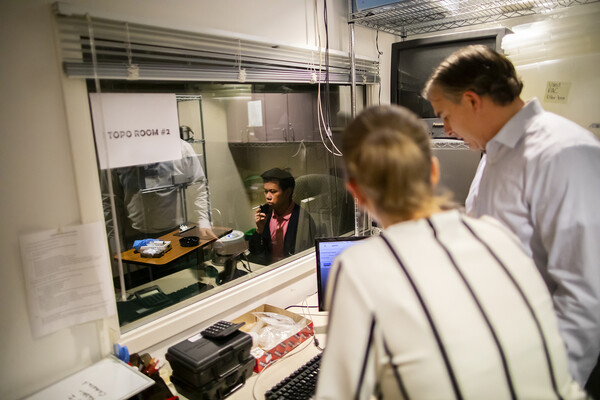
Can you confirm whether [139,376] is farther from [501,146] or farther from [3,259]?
[501,146]

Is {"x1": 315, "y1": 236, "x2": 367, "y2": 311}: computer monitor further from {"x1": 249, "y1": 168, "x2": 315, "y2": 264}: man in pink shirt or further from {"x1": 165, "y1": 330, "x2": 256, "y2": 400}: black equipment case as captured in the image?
{"x1": 249, "y1": 168, "x2": 315, "y2": 264}: man in pink shirt

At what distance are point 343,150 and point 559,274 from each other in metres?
0.78

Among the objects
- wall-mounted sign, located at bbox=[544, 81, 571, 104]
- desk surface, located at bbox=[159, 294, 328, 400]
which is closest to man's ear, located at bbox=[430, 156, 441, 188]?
desk surface, located at bbox=[159, 294, 328, 400]

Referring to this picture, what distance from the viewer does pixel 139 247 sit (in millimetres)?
1901

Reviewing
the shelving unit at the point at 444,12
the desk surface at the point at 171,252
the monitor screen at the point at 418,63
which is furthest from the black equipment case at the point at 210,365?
the shelving unit at the point at 444,12

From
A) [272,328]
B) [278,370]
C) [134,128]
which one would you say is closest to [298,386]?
[278,370]

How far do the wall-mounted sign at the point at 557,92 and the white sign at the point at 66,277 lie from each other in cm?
174

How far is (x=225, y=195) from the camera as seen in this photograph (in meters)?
2.65

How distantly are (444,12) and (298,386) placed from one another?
6.39ft

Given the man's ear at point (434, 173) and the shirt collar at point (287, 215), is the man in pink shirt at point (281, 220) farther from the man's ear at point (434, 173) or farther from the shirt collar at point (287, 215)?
the man's ear at point (434, 173)

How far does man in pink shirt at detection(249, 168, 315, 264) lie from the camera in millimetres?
2387

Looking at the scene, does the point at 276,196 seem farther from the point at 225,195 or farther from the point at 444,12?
the point at 444,12

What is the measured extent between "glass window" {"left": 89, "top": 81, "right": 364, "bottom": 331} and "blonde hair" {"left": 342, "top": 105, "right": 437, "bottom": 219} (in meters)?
0.89

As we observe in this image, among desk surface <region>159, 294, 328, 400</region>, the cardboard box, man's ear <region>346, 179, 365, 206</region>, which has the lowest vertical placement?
desk surface <region>159, 294, 328, 400</region>
